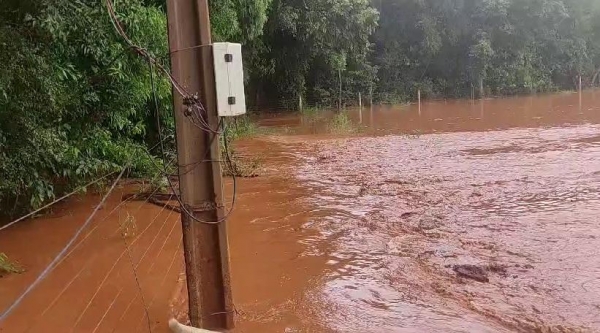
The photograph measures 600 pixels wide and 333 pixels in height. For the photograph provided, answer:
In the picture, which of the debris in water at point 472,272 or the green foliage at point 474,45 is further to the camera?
the green foliage at point 474,45

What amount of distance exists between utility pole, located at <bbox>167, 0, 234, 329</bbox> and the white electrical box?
0.09 m

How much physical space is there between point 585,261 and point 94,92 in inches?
245

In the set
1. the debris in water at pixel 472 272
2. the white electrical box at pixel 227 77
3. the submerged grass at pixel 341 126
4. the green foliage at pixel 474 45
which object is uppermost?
the green foliage at pixel 474 45

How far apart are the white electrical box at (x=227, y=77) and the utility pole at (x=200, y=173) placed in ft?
0.31

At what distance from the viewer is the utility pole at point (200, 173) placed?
3.62 metres

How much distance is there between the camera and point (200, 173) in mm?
3697

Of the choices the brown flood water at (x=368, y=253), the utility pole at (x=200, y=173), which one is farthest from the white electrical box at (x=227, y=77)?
the brown flood water at (x=368, y=253)

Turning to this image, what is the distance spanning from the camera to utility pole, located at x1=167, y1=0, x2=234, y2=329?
3615 millimetres

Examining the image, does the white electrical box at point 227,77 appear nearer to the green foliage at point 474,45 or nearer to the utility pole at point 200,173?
the utility pole at point 200,173

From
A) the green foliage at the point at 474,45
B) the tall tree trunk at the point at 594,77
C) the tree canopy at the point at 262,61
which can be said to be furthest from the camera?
the tall tree trunk at the point at 594,77

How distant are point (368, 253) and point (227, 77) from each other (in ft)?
11.6

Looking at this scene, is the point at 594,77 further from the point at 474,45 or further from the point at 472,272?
the point at 472,272

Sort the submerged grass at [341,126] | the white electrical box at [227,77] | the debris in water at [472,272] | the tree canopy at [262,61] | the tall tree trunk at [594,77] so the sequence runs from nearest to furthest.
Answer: the white electrical box at [227,77]
the debris in water at [472,272]
the tree canopy at [262,61]
the submerged grass at [341,126]
the tall tree trunk at [594,77]

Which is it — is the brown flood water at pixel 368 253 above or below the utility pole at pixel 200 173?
below
